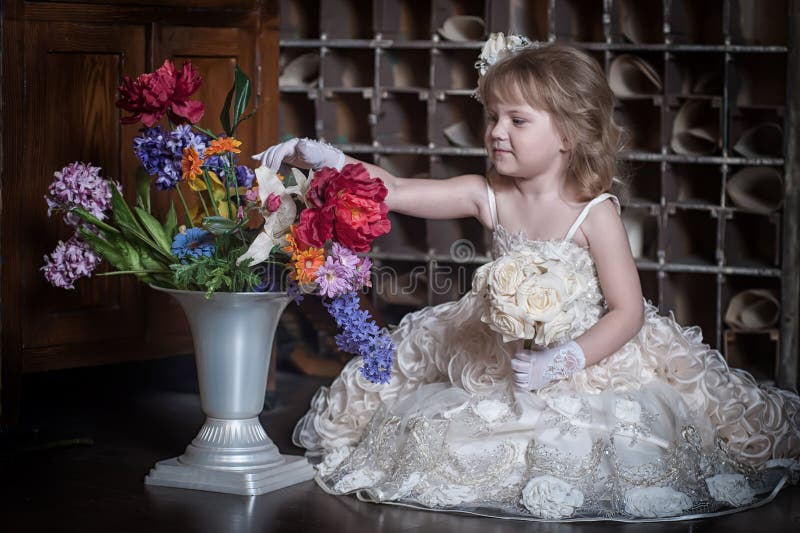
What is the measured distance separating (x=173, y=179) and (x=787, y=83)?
1.81 meters

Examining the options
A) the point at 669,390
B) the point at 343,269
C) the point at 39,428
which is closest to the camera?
the point at 343,269

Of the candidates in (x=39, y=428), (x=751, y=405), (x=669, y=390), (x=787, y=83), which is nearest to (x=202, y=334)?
(x=39, y=428)

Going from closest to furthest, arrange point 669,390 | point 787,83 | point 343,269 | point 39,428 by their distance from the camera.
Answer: point 343,269
point 669,390
point 39,428
point 787,83

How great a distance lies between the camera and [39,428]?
2826 millimetres

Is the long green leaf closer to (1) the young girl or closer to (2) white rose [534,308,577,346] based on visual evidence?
(1) the young girl

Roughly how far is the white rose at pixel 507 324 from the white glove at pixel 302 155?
0.46m

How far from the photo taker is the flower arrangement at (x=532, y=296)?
6.80 ft

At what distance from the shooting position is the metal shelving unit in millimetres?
3209

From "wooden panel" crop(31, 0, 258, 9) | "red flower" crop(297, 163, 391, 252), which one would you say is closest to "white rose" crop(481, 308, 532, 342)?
"red flower" crop(297, 163, 391, 252)

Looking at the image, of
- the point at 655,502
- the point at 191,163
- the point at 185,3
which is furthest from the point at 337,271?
the point at 185,3

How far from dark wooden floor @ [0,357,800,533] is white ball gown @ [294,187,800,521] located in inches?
2.0

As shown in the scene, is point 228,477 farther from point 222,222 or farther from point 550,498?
point 550,498

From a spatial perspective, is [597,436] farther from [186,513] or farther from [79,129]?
[79,129]

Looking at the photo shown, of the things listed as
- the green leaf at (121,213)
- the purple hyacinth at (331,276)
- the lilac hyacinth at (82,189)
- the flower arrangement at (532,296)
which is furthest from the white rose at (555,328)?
the lilac hyacinth at (82,189)
